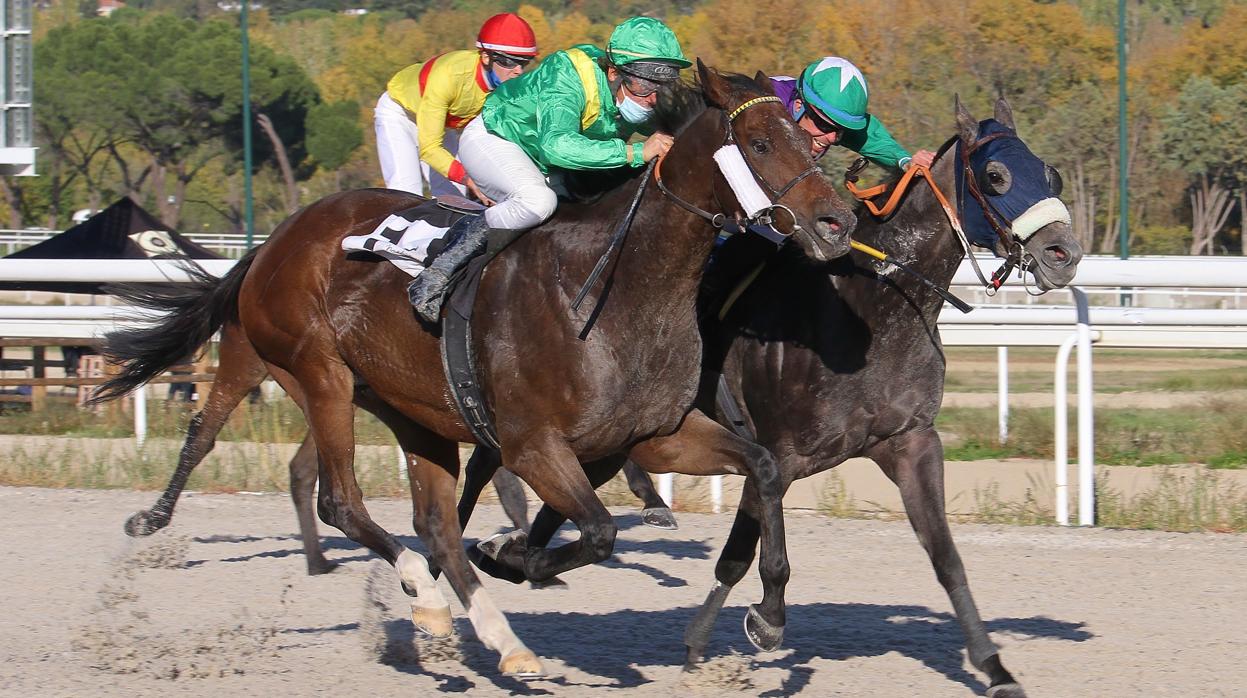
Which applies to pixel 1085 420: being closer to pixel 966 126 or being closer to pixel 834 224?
pixel 966 126

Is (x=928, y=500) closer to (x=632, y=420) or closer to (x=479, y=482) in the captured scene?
(x=632, y=420)

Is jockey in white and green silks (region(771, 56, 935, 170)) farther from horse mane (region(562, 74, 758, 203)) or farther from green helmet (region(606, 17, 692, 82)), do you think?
horse mane (region(562, 74, 758, 203))

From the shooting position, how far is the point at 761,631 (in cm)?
418

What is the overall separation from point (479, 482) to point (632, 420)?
1411 millimetres

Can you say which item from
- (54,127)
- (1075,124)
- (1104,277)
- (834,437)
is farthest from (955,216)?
(54,127)

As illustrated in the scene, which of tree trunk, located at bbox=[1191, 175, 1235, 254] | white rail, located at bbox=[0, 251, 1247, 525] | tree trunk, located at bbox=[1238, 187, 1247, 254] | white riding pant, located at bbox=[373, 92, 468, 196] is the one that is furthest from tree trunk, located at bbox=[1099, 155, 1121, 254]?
white riding pant, located at bbox=[373, 92, 468, 196]

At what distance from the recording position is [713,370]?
4715mm

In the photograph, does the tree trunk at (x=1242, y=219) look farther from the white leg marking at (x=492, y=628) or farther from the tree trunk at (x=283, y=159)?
the white leg marking at (x=492, y=628)

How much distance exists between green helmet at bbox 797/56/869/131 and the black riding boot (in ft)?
3.68

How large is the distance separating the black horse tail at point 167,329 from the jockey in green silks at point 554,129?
65.0 inches

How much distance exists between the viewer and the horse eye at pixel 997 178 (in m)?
4.34

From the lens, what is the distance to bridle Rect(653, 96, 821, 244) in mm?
3682

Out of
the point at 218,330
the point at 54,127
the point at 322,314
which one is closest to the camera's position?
the point at 322,314

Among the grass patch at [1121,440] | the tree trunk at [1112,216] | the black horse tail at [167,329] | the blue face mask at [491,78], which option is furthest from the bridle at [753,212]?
the tree trunk at [1112,216]
